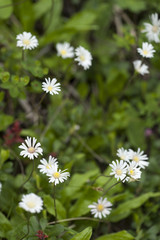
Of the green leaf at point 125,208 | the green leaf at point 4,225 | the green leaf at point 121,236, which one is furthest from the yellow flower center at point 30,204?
the green leaf at point 125,208

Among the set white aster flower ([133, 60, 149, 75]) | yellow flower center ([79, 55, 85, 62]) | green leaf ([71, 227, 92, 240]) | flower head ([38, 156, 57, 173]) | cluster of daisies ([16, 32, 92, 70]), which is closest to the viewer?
flower head ([38, 156, 57, 173])

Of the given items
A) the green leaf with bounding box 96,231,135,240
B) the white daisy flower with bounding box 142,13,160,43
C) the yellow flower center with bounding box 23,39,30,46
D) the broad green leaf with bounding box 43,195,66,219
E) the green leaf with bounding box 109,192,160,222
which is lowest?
the green leaf with bounding box 96,231,135,240

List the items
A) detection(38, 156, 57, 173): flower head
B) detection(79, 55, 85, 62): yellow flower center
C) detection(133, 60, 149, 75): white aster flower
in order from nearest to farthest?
1. detection(38, 156, 57, 173): flower head
2. detection(79, 55, 85, 62): yellow flower center
3. detection(133, 60, 149, 75): white aster flower

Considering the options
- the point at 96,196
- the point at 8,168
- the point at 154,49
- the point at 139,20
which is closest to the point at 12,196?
the point at 8,168

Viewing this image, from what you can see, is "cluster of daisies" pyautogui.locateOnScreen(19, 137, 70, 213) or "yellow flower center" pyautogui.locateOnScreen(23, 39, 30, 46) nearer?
Answer: "cluster of daisies" pyautogui.locateOnScreen(19, 137, 70, 213)

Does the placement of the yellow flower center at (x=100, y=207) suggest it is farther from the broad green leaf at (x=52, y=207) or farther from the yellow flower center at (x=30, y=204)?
the yellow flower center at (x=30, y=204)

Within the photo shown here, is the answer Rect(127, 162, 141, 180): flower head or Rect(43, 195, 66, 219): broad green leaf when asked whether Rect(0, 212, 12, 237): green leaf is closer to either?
Rect(43, 195, 66, 219): broad green leaf

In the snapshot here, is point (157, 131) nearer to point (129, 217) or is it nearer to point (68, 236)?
point (129, 217)

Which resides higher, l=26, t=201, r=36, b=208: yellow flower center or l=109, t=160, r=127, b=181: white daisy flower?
l=109, t=160, r=127, b=181: white daisy flower

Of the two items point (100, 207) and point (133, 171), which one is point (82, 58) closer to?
point (133, 171)

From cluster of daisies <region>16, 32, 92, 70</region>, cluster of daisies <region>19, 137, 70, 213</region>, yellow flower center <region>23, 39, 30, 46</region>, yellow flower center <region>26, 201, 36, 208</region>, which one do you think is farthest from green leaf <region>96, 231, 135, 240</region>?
yellow flower center <region>23, 39, 30, 46</region>

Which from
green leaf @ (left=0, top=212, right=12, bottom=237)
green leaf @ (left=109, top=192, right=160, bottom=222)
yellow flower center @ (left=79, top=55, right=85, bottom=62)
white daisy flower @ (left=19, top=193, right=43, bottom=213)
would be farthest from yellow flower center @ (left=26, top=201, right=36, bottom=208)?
yellow flower center @ (left=79, top=55, right=85, bottom=62)
